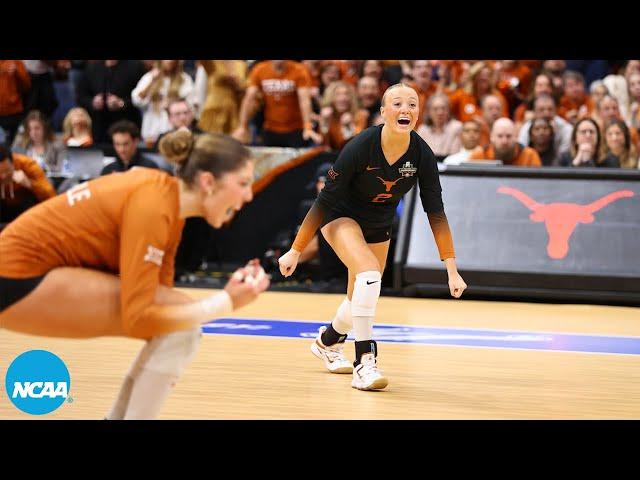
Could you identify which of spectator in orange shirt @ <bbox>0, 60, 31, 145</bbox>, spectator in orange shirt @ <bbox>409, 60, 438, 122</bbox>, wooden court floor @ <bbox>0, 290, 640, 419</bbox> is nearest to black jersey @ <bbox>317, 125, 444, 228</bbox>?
wooden court floor @ <bbox>0, 290, 640, 419</bbox>

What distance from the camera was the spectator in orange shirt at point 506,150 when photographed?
1080 cm

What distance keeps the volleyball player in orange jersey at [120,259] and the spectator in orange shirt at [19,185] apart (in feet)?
23.2

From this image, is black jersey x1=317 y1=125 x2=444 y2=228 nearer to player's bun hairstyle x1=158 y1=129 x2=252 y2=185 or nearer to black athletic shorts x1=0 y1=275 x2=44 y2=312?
player's bun hairstyle x1=158 y1=129 x2=252 y2=185

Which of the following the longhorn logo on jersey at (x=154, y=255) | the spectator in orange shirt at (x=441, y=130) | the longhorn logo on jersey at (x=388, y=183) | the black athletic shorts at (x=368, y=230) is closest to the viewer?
the longhorn logo on jersey at (x=154, y=255)

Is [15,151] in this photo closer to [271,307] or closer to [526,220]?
[271,307]

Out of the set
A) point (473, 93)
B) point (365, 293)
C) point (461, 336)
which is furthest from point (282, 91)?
point (365, 293)

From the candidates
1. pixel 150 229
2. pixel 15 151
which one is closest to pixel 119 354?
pixel 150 229

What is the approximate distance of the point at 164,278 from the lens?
407 cm

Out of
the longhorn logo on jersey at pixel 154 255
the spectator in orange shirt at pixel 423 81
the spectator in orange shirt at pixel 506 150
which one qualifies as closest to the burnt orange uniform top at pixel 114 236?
the longhorn logo on jersey at pixel 154 255

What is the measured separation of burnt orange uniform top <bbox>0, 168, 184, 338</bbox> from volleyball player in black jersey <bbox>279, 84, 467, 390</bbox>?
6.60 ft

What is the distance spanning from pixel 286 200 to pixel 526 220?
2.92m

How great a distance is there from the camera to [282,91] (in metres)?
12.1

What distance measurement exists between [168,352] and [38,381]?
2.95ft

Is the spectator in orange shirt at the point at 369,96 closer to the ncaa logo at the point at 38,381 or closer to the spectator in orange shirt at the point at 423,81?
the spectator in orange shirt at the point at 423,81
